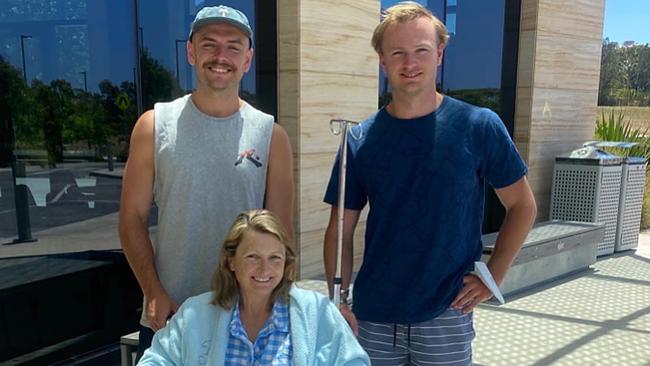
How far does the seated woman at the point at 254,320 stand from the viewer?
1.73m

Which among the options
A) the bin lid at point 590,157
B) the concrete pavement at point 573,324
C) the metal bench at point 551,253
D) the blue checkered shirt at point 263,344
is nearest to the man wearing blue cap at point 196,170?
the blue checkered shirt at point 263,344

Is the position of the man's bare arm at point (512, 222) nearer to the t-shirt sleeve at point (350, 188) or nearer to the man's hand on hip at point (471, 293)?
the man's hand on hip at point (471, 293)

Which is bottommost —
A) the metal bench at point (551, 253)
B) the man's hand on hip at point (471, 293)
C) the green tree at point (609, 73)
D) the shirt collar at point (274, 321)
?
the metal bench at point (551, 253)

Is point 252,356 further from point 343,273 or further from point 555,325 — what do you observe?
point 555,325

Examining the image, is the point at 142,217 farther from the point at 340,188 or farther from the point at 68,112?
the point at 68,112

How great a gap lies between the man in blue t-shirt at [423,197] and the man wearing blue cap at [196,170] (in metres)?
0.36

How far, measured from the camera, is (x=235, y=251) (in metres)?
1.74

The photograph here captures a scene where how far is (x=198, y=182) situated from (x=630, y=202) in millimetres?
5698

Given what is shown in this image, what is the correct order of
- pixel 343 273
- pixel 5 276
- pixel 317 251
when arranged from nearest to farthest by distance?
1. pixel 343 273
2. pixel 5 276
3. pixel 317 251

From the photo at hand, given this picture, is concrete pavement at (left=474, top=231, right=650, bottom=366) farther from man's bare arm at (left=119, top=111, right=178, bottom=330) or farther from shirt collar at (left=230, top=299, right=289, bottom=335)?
man's bare arm at (left=119, top=111, right=178, bottom=330)

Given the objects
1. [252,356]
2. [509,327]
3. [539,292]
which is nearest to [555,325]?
[509,327]

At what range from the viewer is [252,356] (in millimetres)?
1747

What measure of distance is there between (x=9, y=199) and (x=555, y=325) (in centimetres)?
352

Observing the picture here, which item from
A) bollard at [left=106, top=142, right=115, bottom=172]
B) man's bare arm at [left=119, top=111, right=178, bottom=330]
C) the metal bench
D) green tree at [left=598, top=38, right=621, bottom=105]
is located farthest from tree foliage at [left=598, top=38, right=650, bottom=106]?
man's bare arm at [left=119, top=111, right=178, bottom=330]
